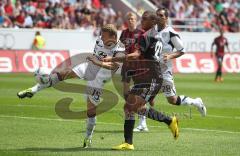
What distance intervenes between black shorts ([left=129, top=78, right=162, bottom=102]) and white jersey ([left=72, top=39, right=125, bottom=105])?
2.17ft

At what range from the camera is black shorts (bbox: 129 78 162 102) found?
1273 cm

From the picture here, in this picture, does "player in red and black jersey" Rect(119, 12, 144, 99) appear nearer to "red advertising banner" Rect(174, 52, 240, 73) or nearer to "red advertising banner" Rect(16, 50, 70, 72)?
"red advertising banner" Rect(16, 50, 70, 72)

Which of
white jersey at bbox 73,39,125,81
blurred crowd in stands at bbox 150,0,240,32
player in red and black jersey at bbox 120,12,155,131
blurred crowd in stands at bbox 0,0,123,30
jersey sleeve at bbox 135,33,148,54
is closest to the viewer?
jersey sleeve at bbox 135,33,148,54

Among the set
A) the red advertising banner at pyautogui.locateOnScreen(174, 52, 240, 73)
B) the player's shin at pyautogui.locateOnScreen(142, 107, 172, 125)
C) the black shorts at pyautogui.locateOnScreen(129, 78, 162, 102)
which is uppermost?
the black shorts at pyautogui.locateOnScreen(129, 78, 162, 102)

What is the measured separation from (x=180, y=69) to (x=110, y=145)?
26094 millimetres

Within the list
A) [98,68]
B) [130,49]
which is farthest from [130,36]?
[98,68]

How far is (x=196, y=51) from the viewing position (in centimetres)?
4253

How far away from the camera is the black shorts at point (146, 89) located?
41.8ft

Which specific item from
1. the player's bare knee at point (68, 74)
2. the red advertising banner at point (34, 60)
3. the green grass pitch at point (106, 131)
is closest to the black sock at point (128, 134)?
the green grass pitch at point (106, 131)

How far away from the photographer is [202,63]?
1581 inches

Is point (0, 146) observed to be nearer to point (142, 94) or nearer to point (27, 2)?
point (142, 94)

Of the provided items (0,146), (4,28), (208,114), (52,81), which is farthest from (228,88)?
(0,146)

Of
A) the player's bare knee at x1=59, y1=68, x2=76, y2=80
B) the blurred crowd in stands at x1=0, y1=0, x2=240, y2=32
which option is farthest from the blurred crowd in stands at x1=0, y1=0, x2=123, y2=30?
the player's bare knee at x1=59, y1=68, x2=76, y2=80

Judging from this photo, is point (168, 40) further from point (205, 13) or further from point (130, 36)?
point (205, 13)
